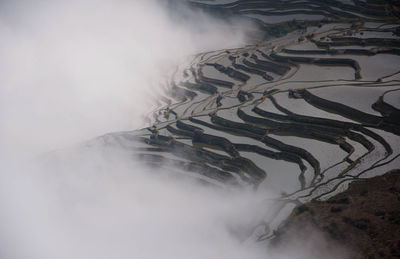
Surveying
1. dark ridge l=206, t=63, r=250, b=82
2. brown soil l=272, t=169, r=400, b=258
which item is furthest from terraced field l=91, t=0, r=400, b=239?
brown soil l=272, t=169, r=400, b=258

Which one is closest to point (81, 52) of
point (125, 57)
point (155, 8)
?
point (125, 57)

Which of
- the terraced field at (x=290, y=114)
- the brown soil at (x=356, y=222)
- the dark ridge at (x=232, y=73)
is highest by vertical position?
the dark ridge at (x=232, y=73)

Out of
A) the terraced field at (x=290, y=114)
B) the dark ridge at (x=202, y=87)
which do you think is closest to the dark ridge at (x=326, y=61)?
the terraced field at (x=290, y=114)

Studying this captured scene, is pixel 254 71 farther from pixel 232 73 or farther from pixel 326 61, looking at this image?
pixel 326 61

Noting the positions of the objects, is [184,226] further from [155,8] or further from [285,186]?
[155,8]

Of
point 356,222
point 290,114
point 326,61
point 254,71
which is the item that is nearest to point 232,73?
point 254,71

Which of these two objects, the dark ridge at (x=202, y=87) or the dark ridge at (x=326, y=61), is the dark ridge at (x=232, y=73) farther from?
the dark ridge at (x=326, y=61)

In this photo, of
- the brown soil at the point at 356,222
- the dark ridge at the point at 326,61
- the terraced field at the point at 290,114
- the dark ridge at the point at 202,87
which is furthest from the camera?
the dark ridge at the point at 202,87
